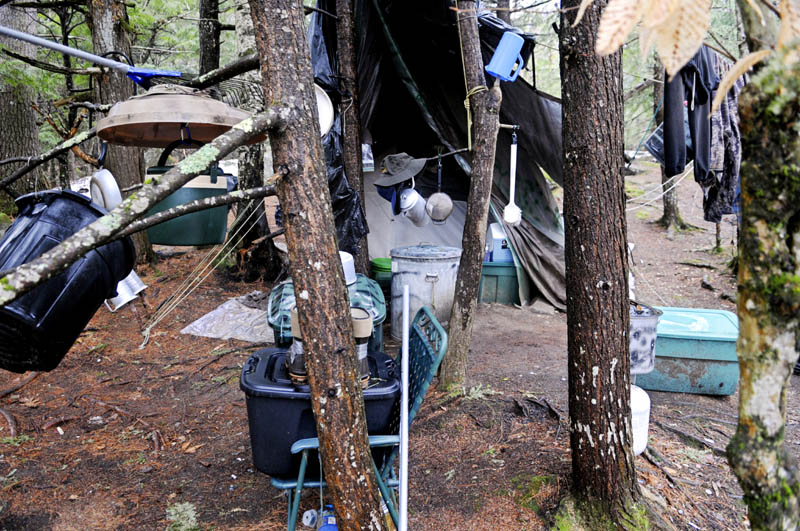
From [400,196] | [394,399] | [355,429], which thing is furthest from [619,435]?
[400,196]

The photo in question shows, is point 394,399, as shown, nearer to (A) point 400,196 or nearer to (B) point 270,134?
(B) point 270,134

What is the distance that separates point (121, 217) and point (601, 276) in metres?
1.75

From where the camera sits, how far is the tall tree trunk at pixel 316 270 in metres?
1.53

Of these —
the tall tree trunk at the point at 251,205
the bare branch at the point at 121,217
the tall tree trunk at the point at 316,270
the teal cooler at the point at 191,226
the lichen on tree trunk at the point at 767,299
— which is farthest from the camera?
the tall tree trunk at the point at 251,205

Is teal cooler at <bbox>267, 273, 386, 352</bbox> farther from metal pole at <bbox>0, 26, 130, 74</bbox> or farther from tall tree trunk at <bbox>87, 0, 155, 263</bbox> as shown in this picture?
tall tree trunk at <bbox>87, 0, 155, 263</bbox>

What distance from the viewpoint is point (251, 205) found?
228 inches

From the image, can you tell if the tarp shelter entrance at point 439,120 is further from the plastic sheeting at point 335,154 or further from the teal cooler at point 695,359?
the teal cooler at point 695,359

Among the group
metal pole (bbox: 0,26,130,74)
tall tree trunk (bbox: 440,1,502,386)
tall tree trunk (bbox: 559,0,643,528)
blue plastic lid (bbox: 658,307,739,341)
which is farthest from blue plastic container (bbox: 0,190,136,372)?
blue plastic lid (bbox: 658,307,739,341)

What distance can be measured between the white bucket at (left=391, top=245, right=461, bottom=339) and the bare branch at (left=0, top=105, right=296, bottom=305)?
360 centimetres

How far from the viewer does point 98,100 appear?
502 cm

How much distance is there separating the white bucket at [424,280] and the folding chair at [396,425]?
2.49 metres

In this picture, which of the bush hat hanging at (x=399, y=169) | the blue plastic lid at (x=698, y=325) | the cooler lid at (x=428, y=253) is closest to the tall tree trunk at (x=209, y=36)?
the bush hat hanging at (x=399, y=169)

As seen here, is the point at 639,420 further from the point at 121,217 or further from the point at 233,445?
the point at 121,217

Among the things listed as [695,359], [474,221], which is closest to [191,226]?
[474,221]
